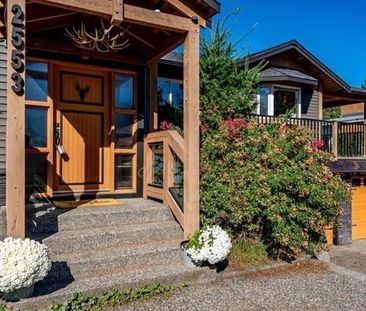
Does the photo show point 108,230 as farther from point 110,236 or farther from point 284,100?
point 284,100

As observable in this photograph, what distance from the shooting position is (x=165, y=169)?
5.79 meters

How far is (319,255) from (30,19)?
5.70 metres

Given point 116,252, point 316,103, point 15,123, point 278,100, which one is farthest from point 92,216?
point 316,103

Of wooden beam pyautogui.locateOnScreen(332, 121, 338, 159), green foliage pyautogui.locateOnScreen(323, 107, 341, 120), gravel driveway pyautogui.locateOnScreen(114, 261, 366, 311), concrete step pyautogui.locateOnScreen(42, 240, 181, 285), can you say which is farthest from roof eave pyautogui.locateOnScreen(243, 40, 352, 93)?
green foliage pyautogui.locateOnScreen(323, 107, 341, 120)

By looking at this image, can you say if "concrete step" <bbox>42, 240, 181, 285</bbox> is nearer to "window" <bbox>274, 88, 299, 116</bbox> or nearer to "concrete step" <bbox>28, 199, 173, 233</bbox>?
"concrete step" <bbox>28, 199, 173, 233</bbox>

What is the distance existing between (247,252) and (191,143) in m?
1.92

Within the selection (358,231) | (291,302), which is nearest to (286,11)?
(358,231)

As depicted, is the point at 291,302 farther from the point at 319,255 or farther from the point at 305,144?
the point at 305,144

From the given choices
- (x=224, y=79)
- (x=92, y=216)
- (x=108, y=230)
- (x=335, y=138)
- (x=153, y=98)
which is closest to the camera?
(x=108, y=230)

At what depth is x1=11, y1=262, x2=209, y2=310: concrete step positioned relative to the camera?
3.54 meters

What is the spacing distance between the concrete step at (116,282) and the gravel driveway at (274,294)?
175 millimetres

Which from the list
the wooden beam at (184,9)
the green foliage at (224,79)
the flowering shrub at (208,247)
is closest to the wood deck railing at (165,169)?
the flowering shrub at (208,247)

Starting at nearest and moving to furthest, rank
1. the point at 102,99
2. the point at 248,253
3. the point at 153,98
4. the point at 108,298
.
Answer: the point at 108,298 < the point at 248,253 < the point at 102,99 < the point at 153,98

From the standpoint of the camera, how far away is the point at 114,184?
21.9 feet
